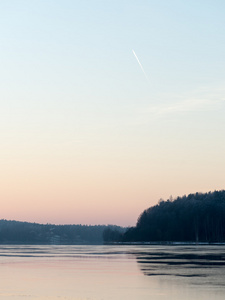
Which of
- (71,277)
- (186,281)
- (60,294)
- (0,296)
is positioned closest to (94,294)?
(60,294)

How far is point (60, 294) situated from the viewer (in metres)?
37.2

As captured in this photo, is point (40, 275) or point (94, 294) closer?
point (94, 294)

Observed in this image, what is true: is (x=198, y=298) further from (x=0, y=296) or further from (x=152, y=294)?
(x=0, y=296)

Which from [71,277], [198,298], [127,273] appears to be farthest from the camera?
[127,273]

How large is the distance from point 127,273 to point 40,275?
7.44 m

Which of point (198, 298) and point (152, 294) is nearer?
point (198, 298)

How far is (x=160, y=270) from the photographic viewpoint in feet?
177

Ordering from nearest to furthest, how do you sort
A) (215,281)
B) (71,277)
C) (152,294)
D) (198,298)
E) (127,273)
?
1. (198,298)
2. (152,294)
3. (215,281)
4. (71,277)
5. (127,273)

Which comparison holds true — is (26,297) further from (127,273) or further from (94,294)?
(127,273)

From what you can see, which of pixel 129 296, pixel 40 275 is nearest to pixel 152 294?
pixel 129 296

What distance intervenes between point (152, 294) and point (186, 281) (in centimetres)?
741

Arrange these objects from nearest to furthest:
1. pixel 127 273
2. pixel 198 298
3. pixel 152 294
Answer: pixel 198 298, pixel 152 294, pixel 127 273

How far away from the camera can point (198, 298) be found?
112 feet

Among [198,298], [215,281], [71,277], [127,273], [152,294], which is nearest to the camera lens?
[198,298]
